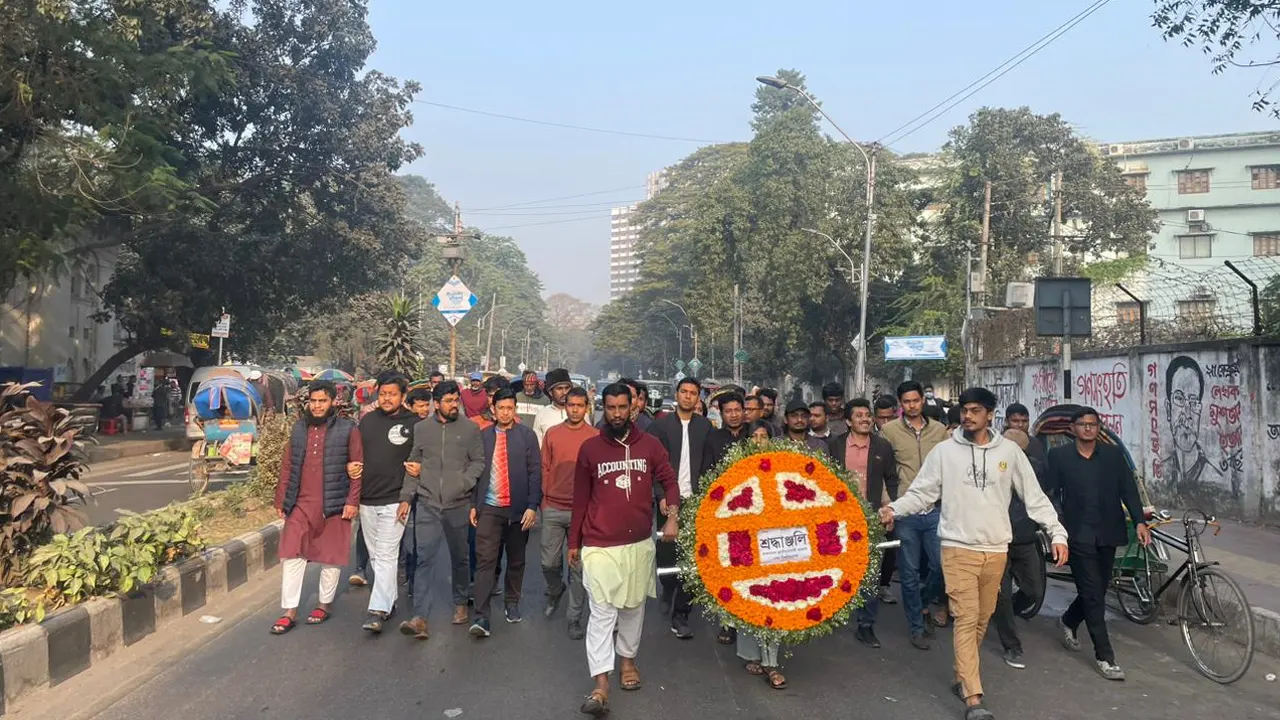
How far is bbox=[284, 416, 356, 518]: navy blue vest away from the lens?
22.7 feet

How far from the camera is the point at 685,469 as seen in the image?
728 cm

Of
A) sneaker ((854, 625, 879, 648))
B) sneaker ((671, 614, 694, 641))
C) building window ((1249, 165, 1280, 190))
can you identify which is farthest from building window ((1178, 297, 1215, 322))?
building window ((1249, 165, 1280, 190))

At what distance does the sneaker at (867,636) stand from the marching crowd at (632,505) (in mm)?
10

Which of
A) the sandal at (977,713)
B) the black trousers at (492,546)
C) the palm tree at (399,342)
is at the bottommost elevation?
the sandal at (977,713)

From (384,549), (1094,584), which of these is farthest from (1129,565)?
(384,549)

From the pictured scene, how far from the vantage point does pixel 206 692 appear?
5.58m

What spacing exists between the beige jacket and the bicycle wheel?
6.43 feet

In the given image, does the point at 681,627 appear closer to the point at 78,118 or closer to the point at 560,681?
the point at 560,681

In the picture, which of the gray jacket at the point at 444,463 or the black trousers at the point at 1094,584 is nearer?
the black trousers at the point at 1094,584

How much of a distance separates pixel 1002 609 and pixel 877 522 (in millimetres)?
1241

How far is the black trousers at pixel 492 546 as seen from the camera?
6838 mm

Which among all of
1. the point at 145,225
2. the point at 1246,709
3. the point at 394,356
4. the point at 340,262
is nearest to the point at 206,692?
the point at 1246,709

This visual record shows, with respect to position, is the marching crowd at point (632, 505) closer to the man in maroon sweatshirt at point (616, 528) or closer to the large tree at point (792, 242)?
the man in maroon sweatshirt at point (616, 528)

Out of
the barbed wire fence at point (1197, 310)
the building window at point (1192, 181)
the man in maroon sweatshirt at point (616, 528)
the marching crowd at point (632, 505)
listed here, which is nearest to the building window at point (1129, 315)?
the barbed wire fence at point (1197, 310)
